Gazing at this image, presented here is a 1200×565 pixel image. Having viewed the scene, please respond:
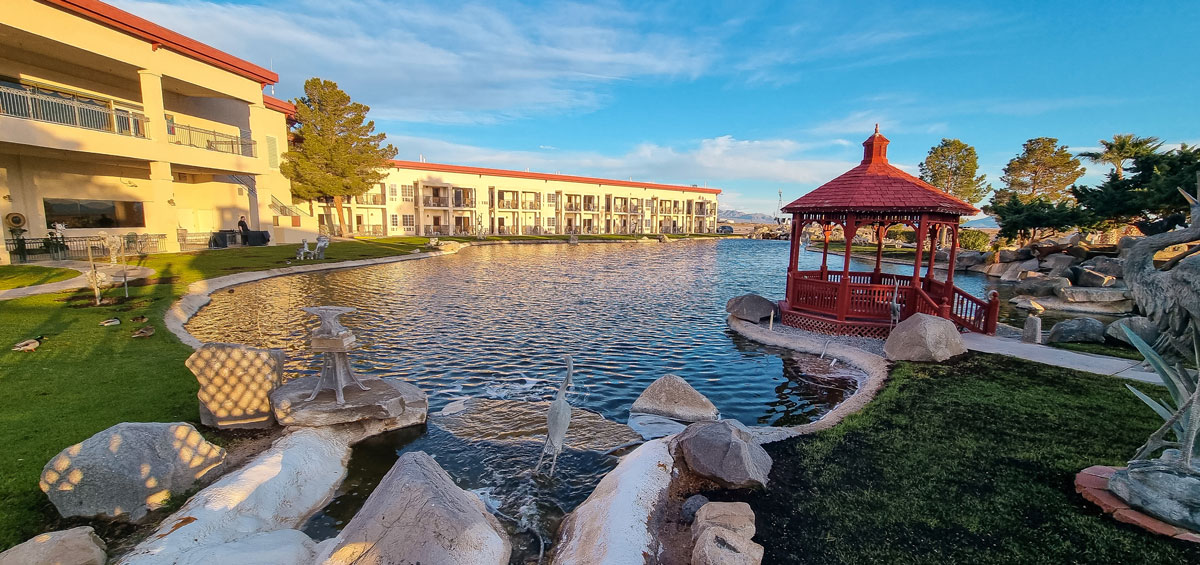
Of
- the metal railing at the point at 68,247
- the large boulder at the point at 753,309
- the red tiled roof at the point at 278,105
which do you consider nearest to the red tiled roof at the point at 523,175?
the red tiled roof at the point at 278,105

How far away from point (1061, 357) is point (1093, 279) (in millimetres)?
15707

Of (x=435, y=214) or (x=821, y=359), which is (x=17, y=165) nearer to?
(x=821, y=359)

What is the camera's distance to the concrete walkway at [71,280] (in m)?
14.7

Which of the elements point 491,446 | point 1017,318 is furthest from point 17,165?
point 1017,318

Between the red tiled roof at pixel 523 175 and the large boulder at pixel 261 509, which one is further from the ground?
the red tiled roof at pixel 523 175

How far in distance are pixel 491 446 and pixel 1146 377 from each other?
1268cm

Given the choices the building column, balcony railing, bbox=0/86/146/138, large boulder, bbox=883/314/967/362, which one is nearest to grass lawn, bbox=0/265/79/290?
balcony railing, bbox=0/86/146/138

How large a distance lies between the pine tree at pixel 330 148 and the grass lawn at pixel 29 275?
24131 mm

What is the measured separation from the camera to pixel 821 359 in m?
12.3

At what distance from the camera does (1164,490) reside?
4.93m

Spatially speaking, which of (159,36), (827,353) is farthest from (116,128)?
(827,353)

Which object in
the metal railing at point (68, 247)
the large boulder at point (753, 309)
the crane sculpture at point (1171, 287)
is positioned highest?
the crane sculpture at point (1171, 287)

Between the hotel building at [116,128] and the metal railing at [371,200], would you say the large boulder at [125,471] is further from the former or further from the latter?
the metal railing at [371,200]

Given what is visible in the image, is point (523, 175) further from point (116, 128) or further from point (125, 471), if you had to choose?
point (125, 471)
